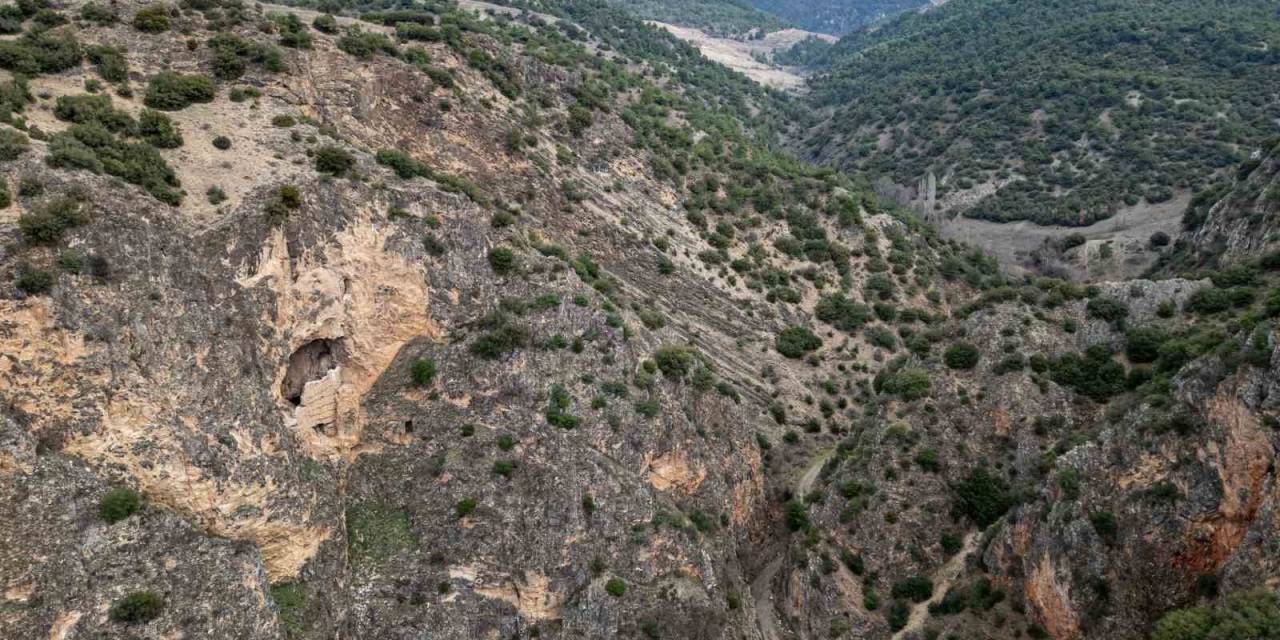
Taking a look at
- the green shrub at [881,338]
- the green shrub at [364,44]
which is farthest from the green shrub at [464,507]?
the green shrub at [881,338]

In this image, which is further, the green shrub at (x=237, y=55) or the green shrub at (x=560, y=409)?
the green shrub at (x=237, y=55)

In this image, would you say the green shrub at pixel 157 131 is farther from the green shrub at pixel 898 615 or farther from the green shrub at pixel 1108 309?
the green shrub at pixel 1108 309

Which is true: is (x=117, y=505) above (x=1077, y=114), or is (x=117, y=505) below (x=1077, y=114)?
below

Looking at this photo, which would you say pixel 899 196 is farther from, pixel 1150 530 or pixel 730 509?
pixel 1150 530

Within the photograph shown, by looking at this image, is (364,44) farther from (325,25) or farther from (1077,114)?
(1077,114)

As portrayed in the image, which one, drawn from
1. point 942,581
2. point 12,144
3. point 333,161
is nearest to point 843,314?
point 942,581

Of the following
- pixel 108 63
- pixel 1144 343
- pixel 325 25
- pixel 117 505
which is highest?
pixel 1144 343

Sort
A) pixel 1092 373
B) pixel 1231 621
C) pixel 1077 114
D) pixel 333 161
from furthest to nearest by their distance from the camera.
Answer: pixel 1077 114
pixel 1092 373
pixel 333 161
pixel 1231 621
